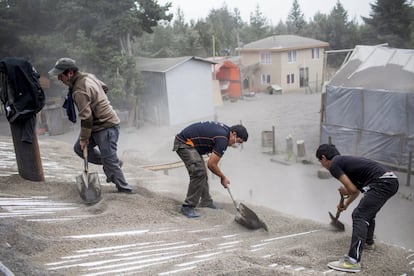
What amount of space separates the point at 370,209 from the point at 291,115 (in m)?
20.8

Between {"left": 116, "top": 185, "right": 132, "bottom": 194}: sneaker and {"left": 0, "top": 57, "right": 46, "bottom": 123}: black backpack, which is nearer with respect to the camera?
{"left": 0, "top": 57, "right": 46, "bottom": 123}: black backpack

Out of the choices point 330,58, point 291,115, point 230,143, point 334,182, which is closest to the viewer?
point 230,143

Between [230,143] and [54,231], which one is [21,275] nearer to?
[54,231]

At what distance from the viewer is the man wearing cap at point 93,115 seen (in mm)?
4822

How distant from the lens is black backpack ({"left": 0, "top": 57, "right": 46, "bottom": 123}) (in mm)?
5215

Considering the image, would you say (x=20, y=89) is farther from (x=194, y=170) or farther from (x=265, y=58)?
(x=265, y=58)

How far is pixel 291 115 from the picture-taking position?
24531 millimetres

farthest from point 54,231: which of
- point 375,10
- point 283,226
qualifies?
point 375,10

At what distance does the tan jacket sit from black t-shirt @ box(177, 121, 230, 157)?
914 mm

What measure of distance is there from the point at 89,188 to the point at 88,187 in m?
0.02

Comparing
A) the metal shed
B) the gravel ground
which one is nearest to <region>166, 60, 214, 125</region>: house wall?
the metal shed

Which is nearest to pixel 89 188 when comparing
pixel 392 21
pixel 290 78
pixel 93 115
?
pixel 93 115

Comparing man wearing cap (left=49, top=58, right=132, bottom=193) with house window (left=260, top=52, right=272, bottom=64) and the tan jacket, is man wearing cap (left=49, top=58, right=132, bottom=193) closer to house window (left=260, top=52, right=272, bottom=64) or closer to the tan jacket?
the tan jacket

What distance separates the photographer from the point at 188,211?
17.2ft
